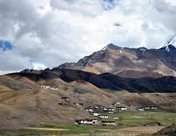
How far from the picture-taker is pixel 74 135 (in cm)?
19012

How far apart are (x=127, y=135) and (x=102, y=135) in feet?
32.1

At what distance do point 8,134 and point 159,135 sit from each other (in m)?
94.0

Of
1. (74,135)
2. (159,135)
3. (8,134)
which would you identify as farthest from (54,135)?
(159,135)

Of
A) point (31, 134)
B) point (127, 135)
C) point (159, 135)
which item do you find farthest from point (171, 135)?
point (31, 134)

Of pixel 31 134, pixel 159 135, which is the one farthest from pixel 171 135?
pixel 31 134

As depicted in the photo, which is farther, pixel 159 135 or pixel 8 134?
pixel 8 134

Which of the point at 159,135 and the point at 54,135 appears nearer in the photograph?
the point at 159,135

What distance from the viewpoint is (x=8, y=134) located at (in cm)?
19475

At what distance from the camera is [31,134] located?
638 feet

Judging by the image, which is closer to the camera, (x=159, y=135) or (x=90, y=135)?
(x=159, y=135)

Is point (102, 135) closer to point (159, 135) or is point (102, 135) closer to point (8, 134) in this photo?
point (8, 134)

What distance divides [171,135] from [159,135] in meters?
5.41

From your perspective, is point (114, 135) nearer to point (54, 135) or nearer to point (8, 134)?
point (54, 135)

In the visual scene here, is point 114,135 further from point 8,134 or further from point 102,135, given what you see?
point 8,134
